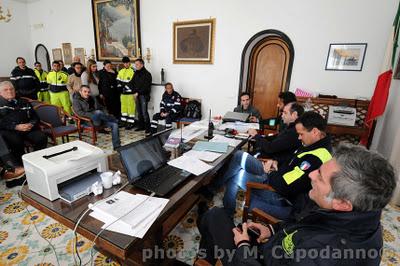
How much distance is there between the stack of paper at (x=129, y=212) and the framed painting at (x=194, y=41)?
12.1 feet

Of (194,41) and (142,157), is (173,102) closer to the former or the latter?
(194,41)

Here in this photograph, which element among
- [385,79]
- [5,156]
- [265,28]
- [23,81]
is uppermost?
[265,28]

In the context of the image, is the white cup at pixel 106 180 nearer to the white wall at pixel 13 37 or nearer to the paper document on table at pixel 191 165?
the paper document on table at pixel 191 165

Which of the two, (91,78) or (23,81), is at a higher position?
(91,78)

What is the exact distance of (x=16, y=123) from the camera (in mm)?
2756

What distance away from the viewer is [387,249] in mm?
1797

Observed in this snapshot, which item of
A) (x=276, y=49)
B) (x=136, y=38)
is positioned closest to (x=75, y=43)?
(x=136, y=38)

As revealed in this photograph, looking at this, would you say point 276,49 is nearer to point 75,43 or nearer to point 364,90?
point 364,90

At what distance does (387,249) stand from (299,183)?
1259 mm

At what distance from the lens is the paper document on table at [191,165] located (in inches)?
55.5

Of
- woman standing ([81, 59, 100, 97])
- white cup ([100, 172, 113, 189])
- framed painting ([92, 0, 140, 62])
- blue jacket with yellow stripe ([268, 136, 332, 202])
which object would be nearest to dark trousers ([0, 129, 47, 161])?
woman standing ([81, 59, 100, 97])

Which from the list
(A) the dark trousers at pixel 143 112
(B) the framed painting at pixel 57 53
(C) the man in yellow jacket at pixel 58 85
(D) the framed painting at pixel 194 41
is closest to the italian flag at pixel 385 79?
(D) the framed painting at pixel 194 41

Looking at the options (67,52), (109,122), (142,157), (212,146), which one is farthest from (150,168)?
(67,52)

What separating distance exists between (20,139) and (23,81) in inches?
123
